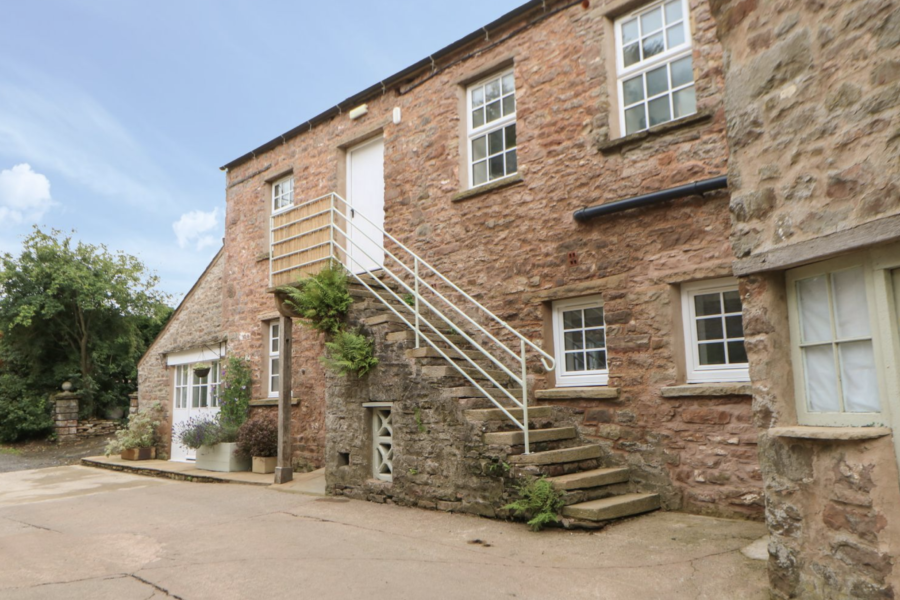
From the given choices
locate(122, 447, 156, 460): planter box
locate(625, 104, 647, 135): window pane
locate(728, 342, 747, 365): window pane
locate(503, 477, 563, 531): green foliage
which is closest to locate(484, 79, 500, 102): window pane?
locate(625, 104, 647, 135): window pane

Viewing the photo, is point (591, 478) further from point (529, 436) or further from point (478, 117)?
point (478, 117)

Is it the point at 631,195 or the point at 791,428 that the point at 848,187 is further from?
the point at 631,195

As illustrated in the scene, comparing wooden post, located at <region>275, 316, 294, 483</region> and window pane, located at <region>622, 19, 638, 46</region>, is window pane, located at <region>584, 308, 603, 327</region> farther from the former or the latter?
wooden post, located at <region>275, 316, 294, 483</region>

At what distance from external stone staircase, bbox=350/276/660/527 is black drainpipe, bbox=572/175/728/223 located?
6.62ft

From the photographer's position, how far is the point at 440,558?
194 inches

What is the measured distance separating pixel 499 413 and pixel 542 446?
20.4 inches

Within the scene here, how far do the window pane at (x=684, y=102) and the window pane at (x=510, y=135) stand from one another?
2081 millimetres

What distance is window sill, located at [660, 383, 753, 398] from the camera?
5832mm

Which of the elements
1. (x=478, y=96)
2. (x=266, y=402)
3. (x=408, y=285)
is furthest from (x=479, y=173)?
(x=266, y=402)

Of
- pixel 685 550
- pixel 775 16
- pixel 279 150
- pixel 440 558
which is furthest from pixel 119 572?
Result: pixel 279 150

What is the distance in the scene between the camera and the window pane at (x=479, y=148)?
8.69 metres

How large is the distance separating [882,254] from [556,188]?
14.8 feet

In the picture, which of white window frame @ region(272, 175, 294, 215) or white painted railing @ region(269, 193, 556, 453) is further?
white window frame @ region(272, 175, 294, 215)

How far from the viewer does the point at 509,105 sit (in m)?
8.44
